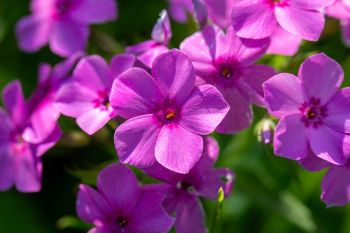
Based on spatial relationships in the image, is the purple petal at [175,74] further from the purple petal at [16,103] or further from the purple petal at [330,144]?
the purple petal at [16,103]

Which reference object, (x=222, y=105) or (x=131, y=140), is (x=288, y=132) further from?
(x=131, y=140)

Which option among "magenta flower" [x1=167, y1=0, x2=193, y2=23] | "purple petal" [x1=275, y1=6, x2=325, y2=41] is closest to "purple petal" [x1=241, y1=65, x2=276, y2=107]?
"purple petal" [x1=275, y1=6, x2=325, y2=41]

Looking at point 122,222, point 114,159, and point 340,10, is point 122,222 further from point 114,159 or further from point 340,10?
point 340,10

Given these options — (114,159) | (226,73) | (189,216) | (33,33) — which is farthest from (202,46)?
(33,33)

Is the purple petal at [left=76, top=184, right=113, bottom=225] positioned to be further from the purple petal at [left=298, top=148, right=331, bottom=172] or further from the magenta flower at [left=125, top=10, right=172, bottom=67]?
the purple petal at [left=298, top=148, right=331, bottom=172]

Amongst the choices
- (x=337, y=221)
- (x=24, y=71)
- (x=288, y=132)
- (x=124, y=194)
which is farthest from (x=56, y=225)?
(x=288, y=132)

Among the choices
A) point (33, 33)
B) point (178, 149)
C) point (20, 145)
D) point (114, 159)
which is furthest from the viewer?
point (33, 33)

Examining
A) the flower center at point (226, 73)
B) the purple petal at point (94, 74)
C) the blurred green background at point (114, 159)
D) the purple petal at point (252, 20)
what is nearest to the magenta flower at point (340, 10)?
the blurred green background at point (114, 159)
